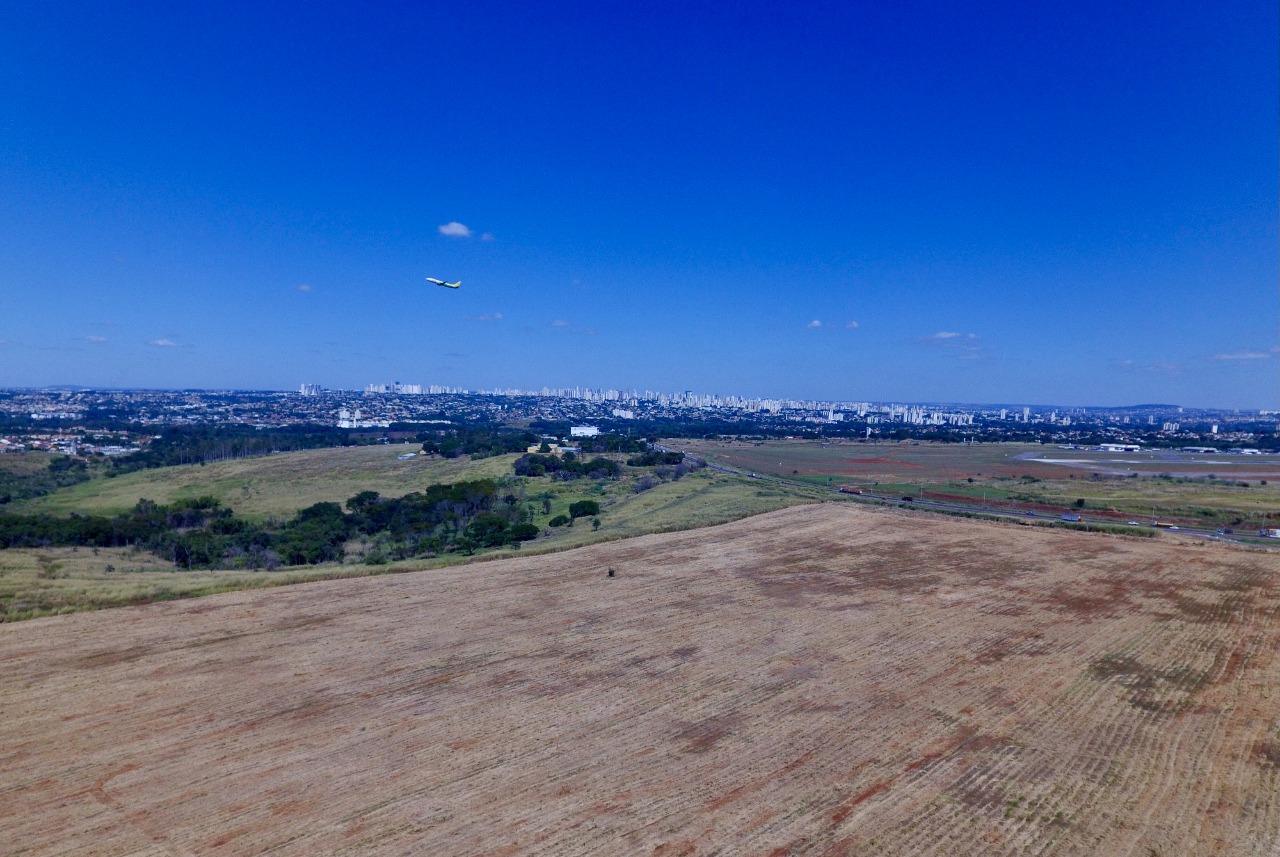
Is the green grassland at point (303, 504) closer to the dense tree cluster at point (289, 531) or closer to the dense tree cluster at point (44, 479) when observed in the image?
the dense tree cluster at point (289, 531)

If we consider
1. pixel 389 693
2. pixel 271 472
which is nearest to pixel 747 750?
pixel 389 693

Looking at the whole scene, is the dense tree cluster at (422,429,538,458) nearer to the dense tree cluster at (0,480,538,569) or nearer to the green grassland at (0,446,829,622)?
the green grassland at (0,446,829,622)

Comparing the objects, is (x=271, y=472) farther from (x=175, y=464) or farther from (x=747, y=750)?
(x=747, y=750)

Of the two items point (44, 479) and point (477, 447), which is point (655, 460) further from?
point (44, 479)

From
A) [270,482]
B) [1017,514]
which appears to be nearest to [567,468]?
[270,482]

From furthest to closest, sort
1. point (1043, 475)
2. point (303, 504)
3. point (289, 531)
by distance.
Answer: point (1043, 475), point (303, 504), point (289, 531)

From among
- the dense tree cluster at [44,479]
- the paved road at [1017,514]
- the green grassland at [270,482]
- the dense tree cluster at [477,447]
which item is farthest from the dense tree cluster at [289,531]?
the dense tree cluster at [477,447]
